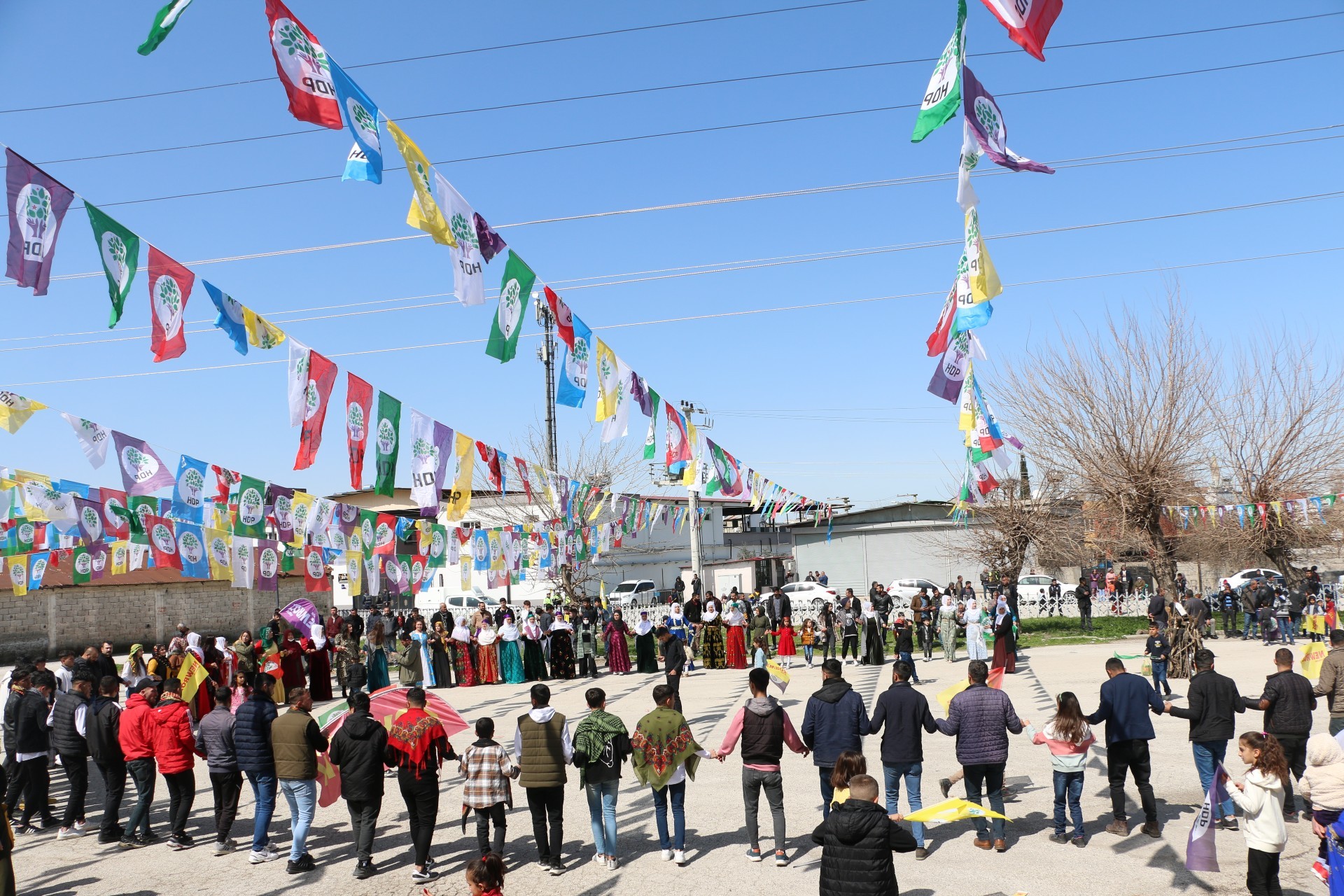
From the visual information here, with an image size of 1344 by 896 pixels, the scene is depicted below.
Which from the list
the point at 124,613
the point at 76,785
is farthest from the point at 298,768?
the point at 124,613

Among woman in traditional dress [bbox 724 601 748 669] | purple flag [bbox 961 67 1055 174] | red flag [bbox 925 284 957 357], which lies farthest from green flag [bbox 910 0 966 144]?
woman in traditional dress [bbox 724 601 748 669]

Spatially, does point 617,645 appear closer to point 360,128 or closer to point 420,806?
point 420,806

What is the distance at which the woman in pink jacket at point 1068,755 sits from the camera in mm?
8008

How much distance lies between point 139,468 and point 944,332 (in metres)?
10.3

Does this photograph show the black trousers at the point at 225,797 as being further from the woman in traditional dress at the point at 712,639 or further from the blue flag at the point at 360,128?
the woman in traditional dress at the point at 712,639

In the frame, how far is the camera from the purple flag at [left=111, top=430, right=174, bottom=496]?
501 inches

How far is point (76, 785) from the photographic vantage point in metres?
9.86

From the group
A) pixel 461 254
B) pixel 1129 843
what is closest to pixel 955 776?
pixel 1129 843

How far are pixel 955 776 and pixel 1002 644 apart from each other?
10602 millimetres

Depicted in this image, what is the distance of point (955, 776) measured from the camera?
27.9 feet

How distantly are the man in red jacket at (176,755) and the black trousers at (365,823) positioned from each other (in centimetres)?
190

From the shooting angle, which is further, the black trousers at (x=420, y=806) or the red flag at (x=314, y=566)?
the red flag at (x=314, y=566)

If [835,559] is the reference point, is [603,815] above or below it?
below

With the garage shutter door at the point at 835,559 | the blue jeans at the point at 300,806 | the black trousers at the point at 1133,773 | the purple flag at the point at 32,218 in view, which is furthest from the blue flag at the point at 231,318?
the garage shutter door at the point at 835,559
